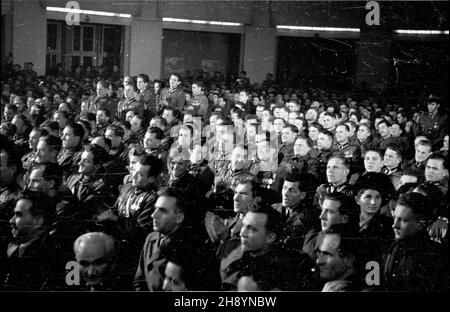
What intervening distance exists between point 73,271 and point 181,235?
0.59m

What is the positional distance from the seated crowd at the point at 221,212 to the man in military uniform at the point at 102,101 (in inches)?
33.3

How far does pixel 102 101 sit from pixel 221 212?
3042mm

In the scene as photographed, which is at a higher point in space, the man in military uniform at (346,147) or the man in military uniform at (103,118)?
the man in military uniform at (103,118)

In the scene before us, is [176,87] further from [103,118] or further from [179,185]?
[179,185]

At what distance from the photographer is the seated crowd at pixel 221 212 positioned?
2.54 m

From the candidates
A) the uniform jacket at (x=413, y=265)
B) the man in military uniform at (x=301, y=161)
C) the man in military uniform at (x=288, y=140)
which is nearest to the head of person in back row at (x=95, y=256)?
the uniform jacket at (x=413, y=265)

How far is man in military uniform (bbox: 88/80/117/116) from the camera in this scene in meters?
5.83

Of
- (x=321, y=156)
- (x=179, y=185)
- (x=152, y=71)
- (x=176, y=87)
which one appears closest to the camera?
(x=179, y=185)

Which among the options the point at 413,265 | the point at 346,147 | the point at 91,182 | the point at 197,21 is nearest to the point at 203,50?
the point at 197,21

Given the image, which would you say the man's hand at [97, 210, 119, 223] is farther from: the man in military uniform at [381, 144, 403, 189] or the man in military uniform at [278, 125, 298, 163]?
the man in military uniform at [381, 144, 403, 189]

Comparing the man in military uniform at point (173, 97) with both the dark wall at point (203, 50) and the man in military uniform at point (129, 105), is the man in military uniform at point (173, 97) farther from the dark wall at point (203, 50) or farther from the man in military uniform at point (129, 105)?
the dark wall at point (203, 50)

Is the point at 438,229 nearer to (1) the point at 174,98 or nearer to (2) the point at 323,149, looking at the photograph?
(2) the point at 323,149

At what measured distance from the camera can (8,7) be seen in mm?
8984

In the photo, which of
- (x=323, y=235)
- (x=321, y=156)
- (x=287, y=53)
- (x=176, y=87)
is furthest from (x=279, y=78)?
(x=323, y=235)
